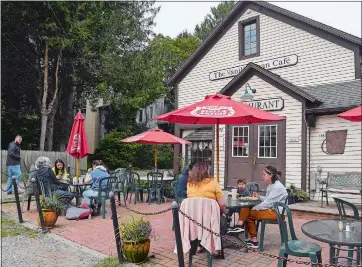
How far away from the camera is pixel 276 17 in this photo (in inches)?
448

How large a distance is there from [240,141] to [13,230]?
709 cm

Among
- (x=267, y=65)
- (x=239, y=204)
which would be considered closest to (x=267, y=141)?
(x=267, y=65)

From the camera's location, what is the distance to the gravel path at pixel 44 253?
4.70m

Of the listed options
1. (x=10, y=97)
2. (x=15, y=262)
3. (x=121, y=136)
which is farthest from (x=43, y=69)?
(x=15, y=262)

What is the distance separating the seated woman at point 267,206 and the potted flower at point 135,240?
1.55 m

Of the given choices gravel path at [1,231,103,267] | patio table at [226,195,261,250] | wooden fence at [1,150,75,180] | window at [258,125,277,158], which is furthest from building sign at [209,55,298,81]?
wooden fence at [1,150,75,180]

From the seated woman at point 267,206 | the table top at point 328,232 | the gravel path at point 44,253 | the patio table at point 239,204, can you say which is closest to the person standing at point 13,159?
Result: the gravel path at point 44,253

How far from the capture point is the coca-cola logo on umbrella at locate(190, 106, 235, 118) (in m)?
4.88

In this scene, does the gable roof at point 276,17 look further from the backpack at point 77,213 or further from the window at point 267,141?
the backpack at point 77,213

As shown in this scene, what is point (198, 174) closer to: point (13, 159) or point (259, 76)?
point (259, 76)

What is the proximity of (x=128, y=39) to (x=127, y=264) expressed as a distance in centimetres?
1616

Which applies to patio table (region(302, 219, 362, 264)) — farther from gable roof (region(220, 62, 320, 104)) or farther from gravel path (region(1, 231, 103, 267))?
gable roof (region(220, 62, 320, 104))

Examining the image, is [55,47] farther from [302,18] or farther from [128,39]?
[302,18]

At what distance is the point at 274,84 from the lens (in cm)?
987
